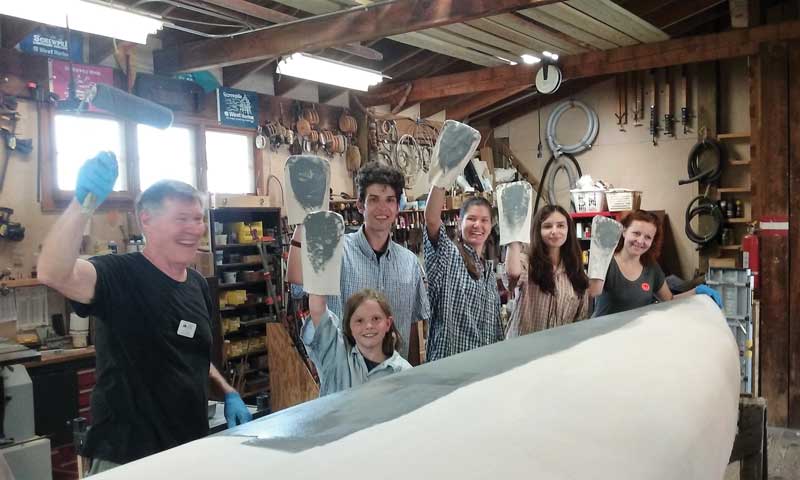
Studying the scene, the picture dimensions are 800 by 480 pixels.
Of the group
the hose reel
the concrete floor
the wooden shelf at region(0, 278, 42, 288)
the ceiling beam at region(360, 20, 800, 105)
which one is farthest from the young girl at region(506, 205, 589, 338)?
the hose reel

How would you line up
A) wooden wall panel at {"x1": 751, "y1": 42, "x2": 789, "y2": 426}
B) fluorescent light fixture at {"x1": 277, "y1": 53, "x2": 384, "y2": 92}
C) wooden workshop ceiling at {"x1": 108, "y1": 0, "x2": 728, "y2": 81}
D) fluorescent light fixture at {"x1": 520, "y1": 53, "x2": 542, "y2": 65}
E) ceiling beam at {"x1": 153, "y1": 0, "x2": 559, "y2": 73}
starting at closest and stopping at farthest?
ceiling beam at {"x1": 153, "y1": 0, "x2": 559, "y2": 73}, wooden workshop ceiling at {"x1": 108, "y1": 0, "x2": 728, "y2": 81}, fluorescent light fixture at {"x1": 277, "y1": 53, "x2": 384, "y2": 92}, wooden wall panel at {"x1": 751, "y1": 42, "x2": 789, "y2": 426}, fluorescent light fixture at {"x1": 520, "y1": 53, "x2": 542, "y2": 65}

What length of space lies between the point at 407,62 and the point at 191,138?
7.52ft

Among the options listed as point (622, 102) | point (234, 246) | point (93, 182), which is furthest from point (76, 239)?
point (622, 102)

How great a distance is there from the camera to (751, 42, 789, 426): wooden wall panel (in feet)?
15.8

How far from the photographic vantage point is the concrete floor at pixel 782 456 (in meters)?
4.01

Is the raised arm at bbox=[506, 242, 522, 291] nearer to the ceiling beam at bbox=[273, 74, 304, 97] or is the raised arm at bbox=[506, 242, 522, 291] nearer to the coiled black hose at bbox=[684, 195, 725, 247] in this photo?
the ceiling beam at bbox=[273, 74, 304, 97]

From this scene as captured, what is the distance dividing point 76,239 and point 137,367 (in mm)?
348

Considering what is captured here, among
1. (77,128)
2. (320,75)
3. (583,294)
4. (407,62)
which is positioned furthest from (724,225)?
(77,128)

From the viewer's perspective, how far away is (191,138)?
16.9 feet

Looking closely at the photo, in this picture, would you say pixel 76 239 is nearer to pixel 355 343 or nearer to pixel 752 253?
pixel 355 343

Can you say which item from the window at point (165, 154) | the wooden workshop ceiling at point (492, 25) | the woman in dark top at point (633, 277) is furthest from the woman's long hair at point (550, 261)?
the window at point (165, 154)

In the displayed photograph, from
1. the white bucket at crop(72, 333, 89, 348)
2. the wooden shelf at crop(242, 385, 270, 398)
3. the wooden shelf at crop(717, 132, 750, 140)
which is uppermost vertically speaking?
the wooden shelf at crop(717, 132, 750, 140)

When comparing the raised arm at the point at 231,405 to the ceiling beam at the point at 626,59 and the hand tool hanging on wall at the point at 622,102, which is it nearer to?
the ceiling beam at the point at 626,59

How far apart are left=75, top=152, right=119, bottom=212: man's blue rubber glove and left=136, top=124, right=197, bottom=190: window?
327 cm
